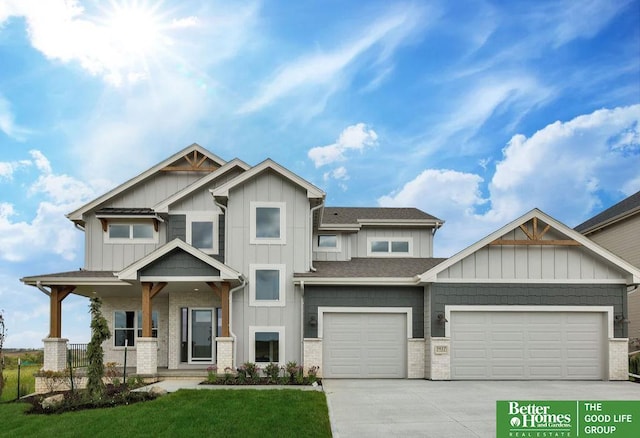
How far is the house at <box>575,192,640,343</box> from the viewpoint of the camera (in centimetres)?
2434

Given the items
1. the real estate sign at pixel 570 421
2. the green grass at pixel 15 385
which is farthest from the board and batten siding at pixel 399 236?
the real estate sign at pixel 570 421

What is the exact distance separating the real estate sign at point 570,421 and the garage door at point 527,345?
915cm

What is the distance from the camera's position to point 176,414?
12.1 metres

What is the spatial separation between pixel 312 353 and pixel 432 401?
604 centimetres

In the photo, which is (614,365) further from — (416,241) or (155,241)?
(155,241)

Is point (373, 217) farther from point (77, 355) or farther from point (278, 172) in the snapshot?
point (77, 355)

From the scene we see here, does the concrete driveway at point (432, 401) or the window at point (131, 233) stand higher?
the window at point (131, 233)

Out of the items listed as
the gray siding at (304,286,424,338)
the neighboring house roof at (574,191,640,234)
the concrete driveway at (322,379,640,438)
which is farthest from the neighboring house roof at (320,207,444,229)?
the neighboring house roof at (574,191,640,234)

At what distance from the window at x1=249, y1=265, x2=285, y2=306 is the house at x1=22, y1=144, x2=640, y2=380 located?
0.03 meters

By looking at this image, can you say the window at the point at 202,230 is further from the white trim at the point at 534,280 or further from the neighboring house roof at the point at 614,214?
the neighboring house roof at the point at 614,214

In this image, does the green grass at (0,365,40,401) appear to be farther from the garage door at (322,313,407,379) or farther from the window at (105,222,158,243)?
the garage door at (322,313,407,379)

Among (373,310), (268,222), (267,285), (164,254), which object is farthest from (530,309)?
(164,254)

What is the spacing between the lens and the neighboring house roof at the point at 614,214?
24766 mm

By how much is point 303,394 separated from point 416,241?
11.1 metres
